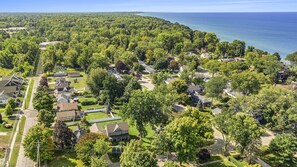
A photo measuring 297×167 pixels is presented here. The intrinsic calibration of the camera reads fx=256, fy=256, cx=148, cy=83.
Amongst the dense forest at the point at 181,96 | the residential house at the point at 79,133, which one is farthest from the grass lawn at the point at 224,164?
the residential house at the point at 79,133

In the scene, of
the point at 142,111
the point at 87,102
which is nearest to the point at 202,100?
the point at 142,111

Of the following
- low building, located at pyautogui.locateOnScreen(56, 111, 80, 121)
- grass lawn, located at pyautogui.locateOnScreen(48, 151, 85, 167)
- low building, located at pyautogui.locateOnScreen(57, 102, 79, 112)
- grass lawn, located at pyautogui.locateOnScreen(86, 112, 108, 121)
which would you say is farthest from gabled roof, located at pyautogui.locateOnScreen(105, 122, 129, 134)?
low building, located at pyautogui.locateOnScreen(57, 102, 79, 112)

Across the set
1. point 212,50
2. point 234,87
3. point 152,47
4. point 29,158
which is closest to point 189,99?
point 234,87

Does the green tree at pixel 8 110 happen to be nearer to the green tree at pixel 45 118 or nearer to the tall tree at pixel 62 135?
the green tree at pixel 45 118

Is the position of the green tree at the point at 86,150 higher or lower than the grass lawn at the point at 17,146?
higher

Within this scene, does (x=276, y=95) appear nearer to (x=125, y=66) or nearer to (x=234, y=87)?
(x=234, y=87)

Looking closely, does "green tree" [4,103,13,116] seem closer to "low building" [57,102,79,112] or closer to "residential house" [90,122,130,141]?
"low building" [57,102,79,112]
